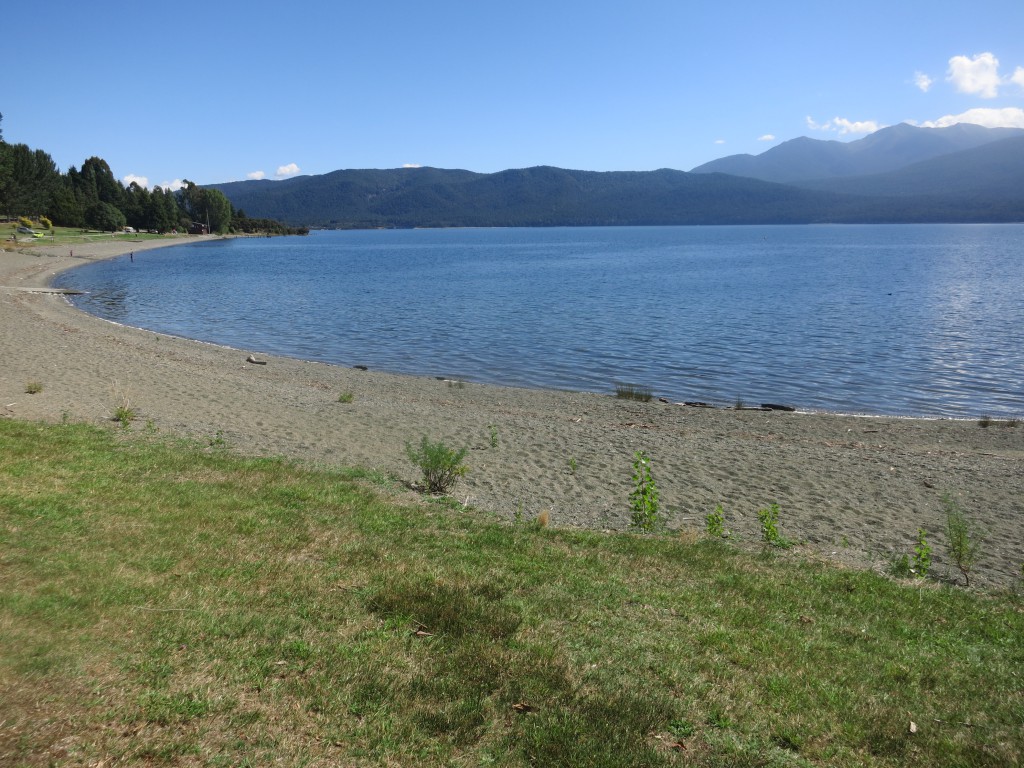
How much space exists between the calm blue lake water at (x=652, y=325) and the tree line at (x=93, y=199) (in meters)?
26.3

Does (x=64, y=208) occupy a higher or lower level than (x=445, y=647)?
higher

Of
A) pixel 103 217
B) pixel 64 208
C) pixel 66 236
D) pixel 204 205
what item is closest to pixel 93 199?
pixel 103 217

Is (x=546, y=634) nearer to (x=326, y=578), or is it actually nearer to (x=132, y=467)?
(x=326, y=578)

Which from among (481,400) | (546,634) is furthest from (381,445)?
(546,634)

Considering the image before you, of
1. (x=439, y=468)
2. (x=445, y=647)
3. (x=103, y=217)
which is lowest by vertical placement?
(x=439, y=468)

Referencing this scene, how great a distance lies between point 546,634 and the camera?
537cm

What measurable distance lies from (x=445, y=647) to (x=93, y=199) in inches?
5326

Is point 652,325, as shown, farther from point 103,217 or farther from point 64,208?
point 103,217

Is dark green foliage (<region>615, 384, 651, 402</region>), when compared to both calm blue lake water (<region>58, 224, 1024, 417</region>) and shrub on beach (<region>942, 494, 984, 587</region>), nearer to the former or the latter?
calm blue lake water (<region>58, 224, 1024, 417</region>)

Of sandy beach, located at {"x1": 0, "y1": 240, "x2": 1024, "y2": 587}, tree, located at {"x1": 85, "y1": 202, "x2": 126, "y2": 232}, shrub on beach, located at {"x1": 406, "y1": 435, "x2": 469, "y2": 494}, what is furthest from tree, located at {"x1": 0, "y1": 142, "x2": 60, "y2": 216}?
shrub on beach, located at {"x1": 406, "y1": 435, "x2": 469, "y2": 494}

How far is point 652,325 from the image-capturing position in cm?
3662

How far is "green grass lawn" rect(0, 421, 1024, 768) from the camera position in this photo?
4.02 metres

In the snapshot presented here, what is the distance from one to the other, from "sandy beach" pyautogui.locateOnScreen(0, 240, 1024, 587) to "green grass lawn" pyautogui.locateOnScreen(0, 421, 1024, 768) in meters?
2.44

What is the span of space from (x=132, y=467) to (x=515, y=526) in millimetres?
4832
